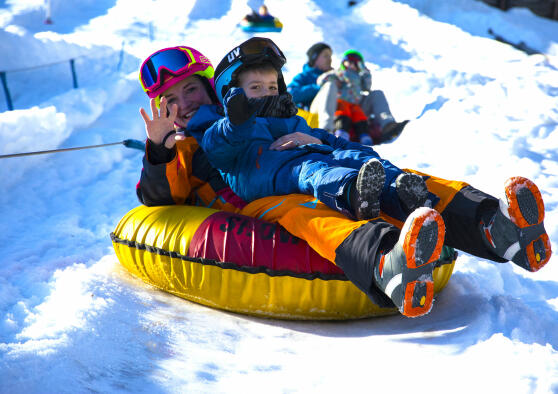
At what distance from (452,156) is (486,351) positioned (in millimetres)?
2830

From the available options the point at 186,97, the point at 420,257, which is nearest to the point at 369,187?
the point at 420,257

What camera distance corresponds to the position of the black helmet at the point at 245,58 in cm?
272

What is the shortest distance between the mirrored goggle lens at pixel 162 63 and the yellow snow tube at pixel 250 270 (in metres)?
0.86

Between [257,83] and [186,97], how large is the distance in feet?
1.85

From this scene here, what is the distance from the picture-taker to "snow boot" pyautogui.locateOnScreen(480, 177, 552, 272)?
197cm

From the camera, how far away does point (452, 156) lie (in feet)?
14.6

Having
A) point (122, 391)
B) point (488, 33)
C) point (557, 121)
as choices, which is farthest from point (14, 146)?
point (488, 33)

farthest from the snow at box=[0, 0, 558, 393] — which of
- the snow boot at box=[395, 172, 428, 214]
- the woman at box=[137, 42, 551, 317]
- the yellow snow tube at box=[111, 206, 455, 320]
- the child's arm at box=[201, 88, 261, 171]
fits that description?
the child's arm at box=[201, 88, 261, 171]

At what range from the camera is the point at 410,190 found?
2121mm

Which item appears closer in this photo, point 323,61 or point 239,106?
point 239,106

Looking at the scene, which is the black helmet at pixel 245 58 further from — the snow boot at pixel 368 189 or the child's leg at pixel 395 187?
the snow boot at pixel 368 189

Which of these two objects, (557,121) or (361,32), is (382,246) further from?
(361,32)

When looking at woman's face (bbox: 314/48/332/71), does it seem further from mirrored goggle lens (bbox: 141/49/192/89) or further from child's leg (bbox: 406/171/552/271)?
child's leg (bbox: 406/171/552/271)

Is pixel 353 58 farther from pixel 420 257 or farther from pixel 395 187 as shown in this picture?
pixel 420 257
